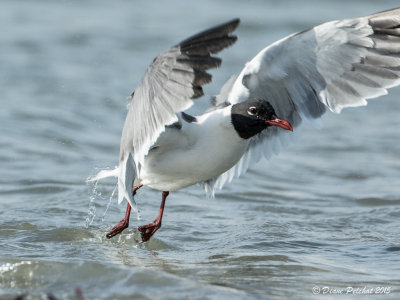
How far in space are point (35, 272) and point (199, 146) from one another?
1.51 m

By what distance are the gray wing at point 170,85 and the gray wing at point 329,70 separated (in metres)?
1.11

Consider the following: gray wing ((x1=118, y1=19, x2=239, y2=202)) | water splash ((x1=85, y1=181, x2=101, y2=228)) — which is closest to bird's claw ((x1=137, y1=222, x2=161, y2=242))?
water splash ((x1=85, y1=181, x2=101, y2=228))

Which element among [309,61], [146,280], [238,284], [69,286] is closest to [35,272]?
[69,286]

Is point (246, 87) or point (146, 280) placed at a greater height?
point (246, 87)

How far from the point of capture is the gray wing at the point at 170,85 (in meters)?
4.80

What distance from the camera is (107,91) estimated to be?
41.4 ft

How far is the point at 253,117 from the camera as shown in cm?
577

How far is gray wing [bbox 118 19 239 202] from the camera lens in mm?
4805

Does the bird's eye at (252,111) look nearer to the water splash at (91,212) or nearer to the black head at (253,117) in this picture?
the black head at (253,117)

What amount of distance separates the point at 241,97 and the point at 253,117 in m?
0.50

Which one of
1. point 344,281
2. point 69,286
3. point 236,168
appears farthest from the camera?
point 236,168

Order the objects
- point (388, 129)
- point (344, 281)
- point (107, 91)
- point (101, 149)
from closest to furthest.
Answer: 1. point (344, 281)
2. point (101, 149)
3. point (388, 129)
4. point (107, 91)

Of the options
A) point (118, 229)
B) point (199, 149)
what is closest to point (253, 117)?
point (199, 149)

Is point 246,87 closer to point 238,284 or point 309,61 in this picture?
point 309,61
